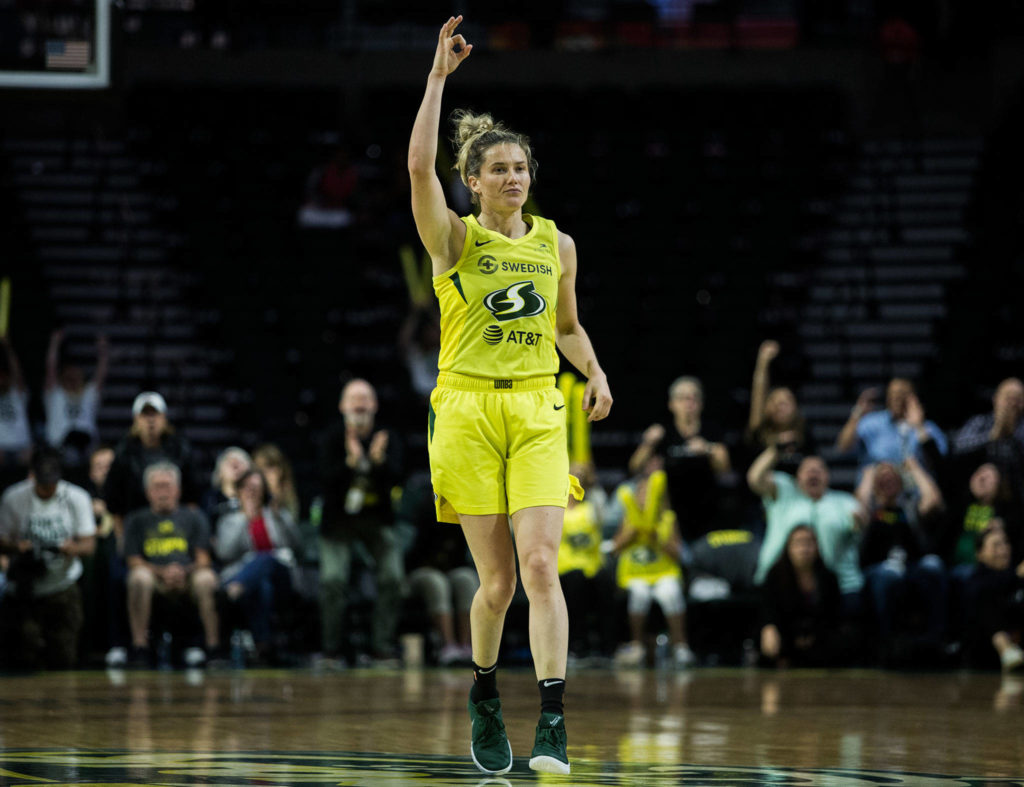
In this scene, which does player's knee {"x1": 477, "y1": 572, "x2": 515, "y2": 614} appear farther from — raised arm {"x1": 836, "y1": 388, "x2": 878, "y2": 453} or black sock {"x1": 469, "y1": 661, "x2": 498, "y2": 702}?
raised arm {"x1": 836, "y1": 388, "x2": 878, "y2": 453}

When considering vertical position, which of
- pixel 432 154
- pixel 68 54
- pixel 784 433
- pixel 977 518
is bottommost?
pixel 977 518

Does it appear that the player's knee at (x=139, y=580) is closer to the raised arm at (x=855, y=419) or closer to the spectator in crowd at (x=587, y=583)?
the spectator in crowd at (x=587, y=583)

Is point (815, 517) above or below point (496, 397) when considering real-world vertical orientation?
below

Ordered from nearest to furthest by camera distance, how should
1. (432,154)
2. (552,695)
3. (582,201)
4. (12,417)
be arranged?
(552,695) → (432,154) → (12,417) → (582,201)

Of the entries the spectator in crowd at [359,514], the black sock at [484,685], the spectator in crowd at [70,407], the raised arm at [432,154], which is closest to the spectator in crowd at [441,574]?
the spectator in crowd at [359,514]

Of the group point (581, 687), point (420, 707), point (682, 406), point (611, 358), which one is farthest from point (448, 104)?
point (420, 707)

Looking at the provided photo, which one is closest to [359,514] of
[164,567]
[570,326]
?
[164,567]

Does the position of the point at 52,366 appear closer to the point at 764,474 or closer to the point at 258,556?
the point at 258,556

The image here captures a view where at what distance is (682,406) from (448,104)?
25.1 ft

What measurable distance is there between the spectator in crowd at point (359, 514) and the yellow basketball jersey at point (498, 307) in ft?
19.1

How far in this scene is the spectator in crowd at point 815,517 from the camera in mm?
11117

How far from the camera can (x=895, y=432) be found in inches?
473

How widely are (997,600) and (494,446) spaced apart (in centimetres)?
663

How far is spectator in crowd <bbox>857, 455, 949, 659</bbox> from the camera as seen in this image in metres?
11.0
